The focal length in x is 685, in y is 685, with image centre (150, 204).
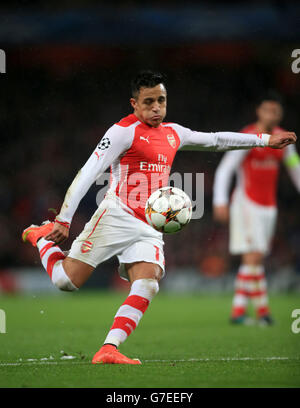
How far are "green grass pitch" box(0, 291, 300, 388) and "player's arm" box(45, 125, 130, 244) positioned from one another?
92cm

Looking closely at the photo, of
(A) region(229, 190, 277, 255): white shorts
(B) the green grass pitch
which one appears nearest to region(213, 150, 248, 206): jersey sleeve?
(A) region(229, 190, 277, 255): white shorts

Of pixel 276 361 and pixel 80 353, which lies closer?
pixel 276 361

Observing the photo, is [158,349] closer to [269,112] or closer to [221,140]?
[221,140]

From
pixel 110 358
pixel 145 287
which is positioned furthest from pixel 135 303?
pixel 110 358

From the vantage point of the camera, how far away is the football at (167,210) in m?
4.68

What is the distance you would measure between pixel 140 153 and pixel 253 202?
13.1 ft

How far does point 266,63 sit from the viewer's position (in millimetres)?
17562

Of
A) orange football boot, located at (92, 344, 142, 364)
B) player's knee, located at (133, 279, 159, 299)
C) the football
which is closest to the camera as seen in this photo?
orange football boot, located at (92, 344, 142, 364)

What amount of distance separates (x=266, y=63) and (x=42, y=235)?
13311 mm

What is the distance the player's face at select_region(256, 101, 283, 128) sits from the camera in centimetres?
802

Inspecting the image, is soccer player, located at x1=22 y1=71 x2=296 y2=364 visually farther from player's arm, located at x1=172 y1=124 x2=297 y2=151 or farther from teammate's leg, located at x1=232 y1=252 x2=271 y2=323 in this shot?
teammate's leg, located at x1=232 y1=252 x2=271 y2=323

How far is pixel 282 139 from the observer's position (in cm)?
506
